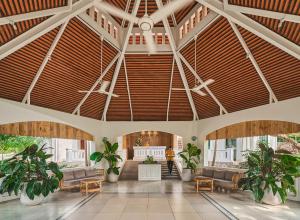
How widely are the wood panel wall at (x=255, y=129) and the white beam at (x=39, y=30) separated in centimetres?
740

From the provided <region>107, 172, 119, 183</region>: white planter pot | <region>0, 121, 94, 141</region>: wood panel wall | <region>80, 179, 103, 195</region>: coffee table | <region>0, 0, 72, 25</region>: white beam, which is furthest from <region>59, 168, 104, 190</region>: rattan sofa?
<region>0, 0, 72, 25</region>: white beam

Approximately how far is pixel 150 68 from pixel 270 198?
630 centimetres

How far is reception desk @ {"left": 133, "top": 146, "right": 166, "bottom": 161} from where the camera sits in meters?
17.4

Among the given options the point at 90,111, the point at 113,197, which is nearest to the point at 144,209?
the point at 113,197

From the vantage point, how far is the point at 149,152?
17.5 m

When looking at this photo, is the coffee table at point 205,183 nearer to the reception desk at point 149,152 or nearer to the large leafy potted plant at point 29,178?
the large leafy potted plant at point 29,178

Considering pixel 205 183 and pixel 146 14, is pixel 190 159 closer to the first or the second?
pixel 205 183

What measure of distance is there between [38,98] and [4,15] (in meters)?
4.22

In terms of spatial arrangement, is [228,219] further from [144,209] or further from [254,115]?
[254,115]

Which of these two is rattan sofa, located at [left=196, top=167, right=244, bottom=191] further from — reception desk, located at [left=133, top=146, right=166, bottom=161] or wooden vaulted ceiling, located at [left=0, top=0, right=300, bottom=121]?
reception desk, located at [left=133, top=146, right=166, bottom=161]

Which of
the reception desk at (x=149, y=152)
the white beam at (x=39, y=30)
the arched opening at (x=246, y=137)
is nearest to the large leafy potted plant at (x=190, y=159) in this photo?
the arched opening at (x=246, y=137)

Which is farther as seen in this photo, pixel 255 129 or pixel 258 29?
pixel 255 129

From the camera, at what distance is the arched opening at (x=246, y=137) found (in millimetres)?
8648

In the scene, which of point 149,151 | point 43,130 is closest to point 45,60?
point 43,130
